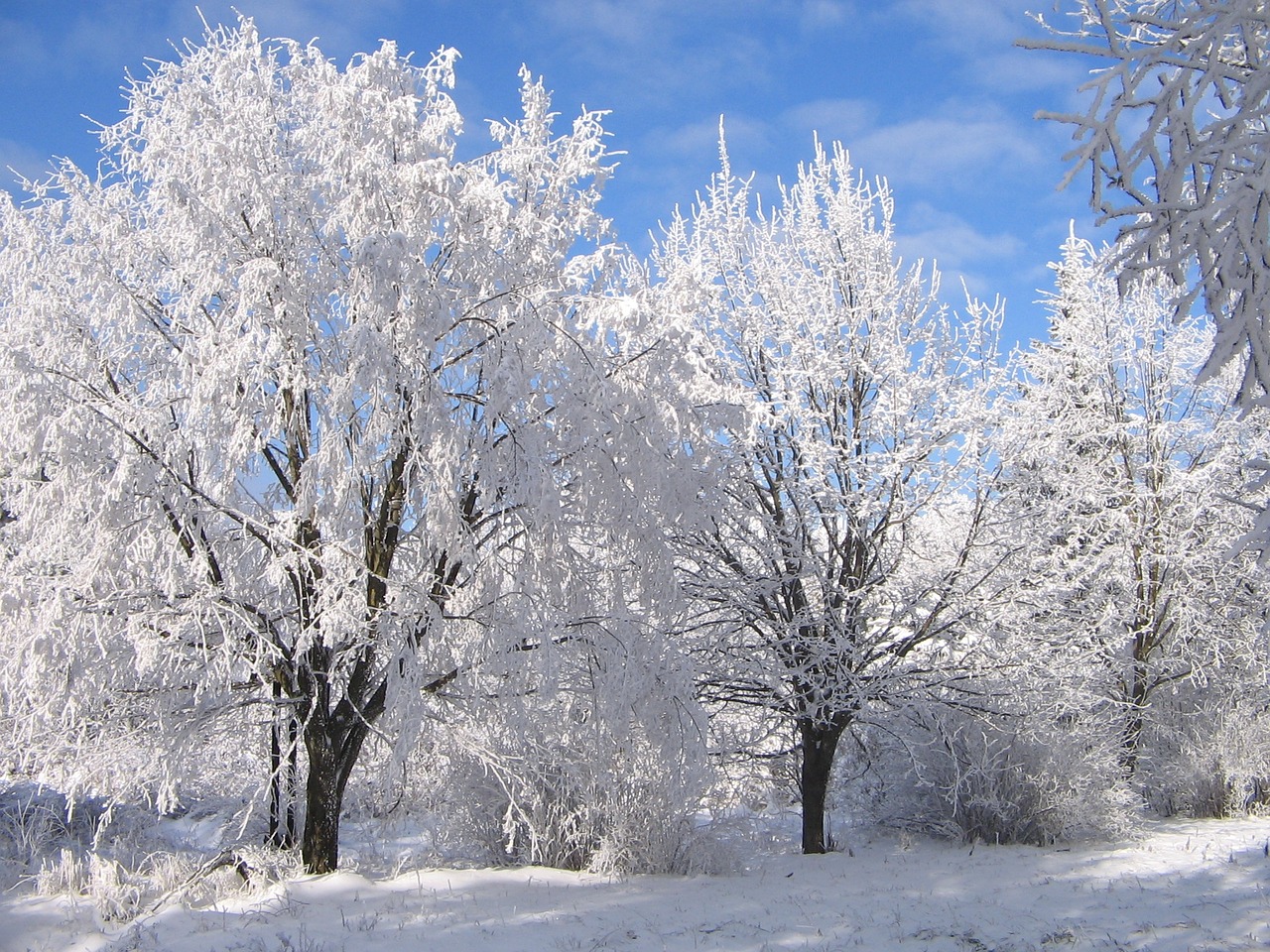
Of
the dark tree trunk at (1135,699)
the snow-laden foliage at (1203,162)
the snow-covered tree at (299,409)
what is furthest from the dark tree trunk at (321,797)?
the dark tree trunk at (1135,699)

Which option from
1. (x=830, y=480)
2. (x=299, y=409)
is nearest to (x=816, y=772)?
(x=830, y=480)

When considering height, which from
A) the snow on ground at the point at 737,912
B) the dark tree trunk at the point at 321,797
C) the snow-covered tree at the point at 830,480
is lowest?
the snow on ground at the point at 737,912

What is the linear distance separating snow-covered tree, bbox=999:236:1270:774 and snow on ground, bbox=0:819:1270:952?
3267 mm

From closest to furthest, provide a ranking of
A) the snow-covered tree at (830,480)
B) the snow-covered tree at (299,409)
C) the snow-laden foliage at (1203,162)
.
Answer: the snow-laden foliage at (1203,162) < the snow-covered tree at (299,409) < the snow-covered tree at (830,480)

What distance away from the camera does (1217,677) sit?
474 inches

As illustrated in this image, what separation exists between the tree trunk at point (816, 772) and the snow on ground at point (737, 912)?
1050mm

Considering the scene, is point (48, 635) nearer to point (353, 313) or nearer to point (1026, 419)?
point (353, 313)

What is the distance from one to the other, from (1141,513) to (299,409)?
1024cm

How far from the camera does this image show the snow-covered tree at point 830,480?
28.7 feet

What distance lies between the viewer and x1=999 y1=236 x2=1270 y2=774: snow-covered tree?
1094 cm

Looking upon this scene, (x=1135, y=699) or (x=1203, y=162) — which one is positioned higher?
(x=1203, y=162)

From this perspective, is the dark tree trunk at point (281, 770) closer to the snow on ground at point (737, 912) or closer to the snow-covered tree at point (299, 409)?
the snow-covered tree at point (299, 409)

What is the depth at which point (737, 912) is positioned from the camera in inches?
255

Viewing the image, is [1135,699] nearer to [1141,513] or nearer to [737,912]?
[1141,513]
